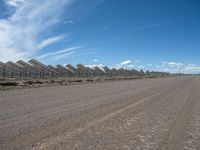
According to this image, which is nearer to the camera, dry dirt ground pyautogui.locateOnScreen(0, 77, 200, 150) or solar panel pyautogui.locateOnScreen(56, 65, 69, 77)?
dry dirt ground pyautogui.locateOnScreen(0, 77, 200, 150)

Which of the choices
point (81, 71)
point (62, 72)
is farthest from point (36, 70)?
point (81, 71)

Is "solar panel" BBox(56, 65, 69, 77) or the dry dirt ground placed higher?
"solar panel" BBox(56, 65, 69, 77)

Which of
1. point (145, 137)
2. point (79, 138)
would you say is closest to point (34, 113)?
point (79, 138)

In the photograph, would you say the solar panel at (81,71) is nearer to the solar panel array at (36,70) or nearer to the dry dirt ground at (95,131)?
the solar panel array at (36,70)

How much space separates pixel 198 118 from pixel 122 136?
14.5 ft

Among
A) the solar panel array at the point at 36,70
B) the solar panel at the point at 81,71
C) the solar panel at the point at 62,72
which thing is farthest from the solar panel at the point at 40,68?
the solar panel at the point at 81,71

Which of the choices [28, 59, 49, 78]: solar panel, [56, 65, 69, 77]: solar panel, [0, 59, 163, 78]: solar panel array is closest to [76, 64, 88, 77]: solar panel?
[0, 59, 163, 78]: solar panel array

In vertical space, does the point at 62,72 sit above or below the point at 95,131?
above

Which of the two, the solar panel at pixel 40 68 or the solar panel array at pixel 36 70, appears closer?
the solar panel array at pixel 36 70

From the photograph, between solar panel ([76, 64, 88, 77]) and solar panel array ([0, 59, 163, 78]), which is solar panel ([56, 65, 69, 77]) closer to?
solar panel array ([0, 59, 163, 78])

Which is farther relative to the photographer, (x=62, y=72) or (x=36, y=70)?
(x=62, y=72)

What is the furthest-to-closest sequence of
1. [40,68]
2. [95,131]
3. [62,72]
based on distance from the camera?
[62,72]
[40,68]
[95,131]

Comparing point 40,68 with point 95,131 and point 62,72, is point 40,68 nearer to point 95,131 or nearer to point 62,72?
point 62,72

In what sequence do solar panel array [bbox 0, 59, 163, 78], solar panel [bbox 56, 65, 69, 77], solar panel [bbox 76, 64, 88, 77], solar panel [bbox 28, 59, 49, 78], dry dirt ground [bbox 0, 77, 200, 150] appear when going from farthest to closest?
solar panel [bbox 76, 64, 88, 77] < solar panel [bbox 56, 65, 69, 77] < solar panel [bbox 28, 59, 49, 78] < solar panel array [bbox 0, 59, 163, 78] < dry dirt ground [bbox 0, 77, 200, 150]
